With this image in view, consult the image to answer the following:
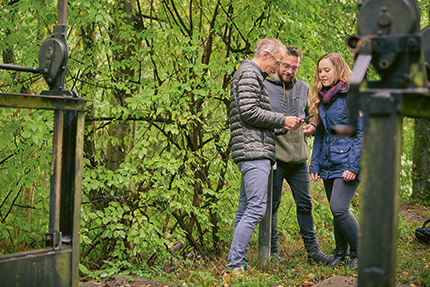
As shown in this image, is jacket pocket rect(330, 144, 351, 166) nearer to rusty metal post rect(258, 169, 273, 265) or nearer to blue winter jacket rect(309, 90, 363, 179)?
blue winter jacket rect(309, 90, 363, 179)

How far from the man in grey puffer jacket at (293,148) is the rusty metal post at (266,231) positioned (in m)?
0.18

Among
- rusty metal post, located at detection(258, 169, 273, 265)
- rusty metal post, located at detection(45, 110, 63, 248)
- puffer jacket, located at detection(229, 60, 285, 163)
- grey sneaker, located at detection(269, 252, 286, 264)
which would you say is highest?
puffer jacket, located at detection(229, 60, 285, 163)

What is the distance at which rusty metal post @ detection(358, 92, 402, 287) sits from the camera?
1.75 m

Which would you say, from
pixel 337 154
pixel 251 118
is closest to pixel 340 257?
pixel 337 154

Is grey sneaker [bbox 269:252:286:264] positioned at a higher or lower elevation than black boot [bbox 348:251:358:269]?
lower

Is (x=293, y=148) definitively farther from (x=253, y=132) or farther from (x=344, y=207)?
(x=344, y=207)

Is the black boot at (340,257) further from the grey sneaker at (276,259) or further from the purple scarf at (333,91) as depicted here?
the purple scarf at (333,91)

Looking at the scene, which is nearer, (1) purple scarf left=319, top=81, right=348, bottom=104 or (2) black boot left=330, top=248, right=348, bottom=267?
(1) purple scarf left=319, top=81, right=348, bottom=104

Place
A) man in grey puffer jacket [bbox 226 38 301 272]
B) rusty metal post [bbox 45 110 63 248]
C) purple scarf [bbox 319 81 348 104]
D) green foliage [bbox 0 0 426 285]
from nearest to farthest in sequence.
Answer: rusty metal post [bbox 45 110 63 248] → man in grey puffer jacket [bbox 226 38 301 272] → purple scarf [bbox 319 81 348 104] → green foliage [bbox 0 0 426 285]

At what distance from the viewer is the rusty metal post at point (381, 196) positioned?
5.73ft

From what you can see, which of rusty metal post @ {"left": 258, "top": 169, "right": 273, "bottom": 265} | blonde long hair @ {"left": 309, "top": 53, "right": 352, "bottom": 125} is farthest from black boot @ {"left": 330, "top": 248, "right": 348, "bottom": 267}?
blonde long hair @ {"left": 309, "top": 53, "right": 352, "bottom": 125}

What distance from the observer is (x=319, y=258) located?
16.5ft

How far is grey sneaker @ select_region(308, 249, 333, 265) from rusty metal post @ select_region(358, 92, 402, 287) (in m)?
3.28

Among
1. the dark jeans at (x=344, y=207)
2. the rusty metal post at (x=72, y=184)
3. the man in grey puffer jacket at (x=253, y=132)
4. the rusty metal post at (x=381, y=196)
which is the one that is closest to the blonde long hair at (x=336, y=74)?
the man in grey puffer jacket at (x=253, y=132)
